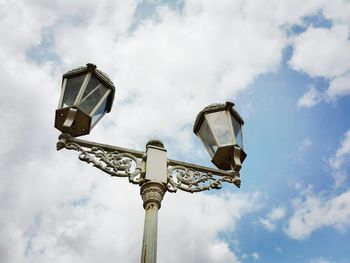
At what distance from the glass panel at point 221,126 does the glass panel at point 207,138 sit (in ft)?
0.23

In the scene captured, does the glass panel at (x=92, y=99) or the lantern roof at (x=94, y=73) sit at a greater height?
the lantern roof at (x=94, y=73)

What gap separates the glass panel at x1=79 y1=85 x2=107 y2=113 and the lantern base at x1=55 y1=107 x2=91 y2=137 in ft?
0.35

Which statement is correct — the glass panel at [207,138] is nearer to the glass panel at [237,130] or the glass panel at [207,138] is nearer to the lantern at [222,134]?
the lantern at [222,134]

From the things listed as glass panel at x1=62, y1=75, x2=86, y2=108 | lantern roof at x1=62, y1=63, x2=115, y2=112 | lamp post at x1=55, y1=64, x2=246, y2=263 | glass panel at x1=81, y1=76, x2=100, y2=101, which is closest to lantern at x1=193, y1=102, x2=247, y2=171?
lamp post at x1=55, y1=64, x2=246, y2=263

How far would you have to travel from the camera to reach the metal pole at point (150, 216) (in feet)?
Answer: 12.7

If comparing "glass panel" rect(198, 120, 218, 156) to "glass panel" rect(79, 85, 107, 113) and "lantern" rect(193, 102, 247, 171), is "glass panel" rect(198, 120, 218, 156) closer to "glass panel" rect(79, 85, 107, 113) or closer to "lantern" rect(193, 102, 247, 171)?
"lantern" rect(193, 102, 247, 171)

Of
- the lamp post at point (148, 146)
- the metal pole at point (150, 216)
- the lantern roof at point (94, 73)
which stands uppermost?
the lantern roof at point (94, 73)

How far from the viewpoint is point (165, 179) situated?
4645 millimetres

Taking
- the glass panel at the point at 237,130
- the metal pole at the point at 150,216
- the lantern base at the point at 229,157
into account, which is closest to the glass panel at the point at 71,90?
the metal pole at the point at 150,216

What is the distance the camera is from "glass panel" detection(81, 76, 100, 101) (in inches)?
202

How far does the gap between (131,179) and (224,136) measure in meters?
1.29

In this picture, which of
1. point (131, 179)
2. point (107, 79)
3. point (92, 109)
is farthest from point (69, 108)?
point (131, 179)

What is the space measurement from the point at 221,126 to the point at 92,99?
5.09 feet

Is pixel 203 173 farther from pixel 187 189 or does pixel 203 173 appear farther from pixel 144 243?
pixel 144 243
